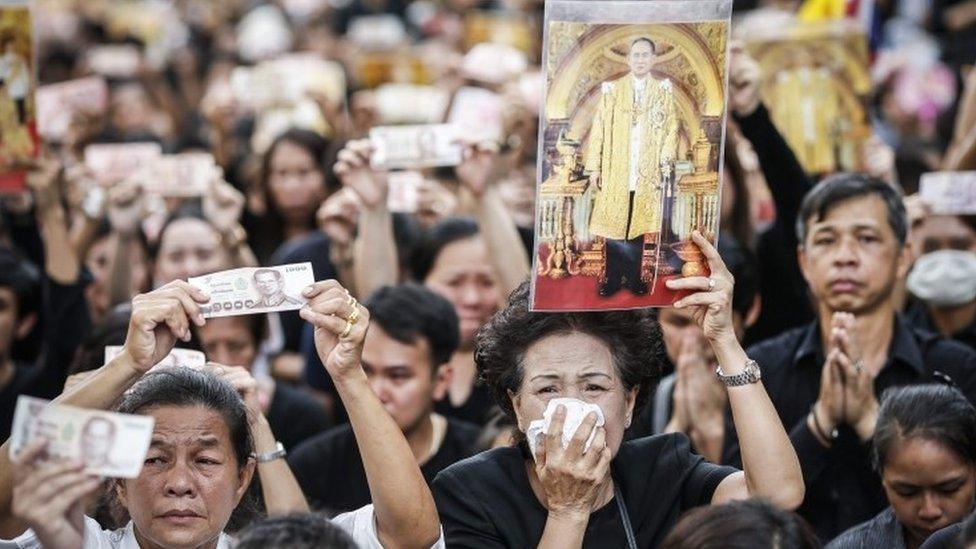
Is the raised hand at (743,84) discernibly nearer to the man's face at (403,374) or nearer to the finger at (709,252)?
the man's face at (403,374)

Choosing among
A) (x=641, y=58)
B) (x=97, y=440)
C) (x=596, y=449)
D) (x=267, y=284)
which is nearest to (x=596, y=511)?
(x=596, y=449)

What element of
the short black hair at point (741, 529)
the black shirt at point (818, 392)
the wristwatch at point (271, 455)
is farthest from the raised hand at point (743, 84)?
the short black hair at point (741, 529)

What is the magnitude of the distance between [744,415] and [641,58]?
834 millimetres

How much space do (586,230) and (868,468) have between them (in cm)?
158

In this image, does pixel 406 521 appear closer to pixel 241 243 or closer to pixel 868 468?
pixel 868 468

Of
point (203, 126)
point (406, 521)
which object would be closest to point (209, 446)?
point (406, 521)

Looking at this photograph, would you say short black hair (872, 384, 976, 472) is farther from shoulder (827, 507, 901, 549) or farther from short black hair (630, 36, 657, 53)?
short black hair (630, 36, 657, 53)

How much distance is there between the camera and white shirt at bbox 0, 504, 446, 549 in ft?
12.5

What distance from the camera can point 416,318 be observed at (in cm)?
560

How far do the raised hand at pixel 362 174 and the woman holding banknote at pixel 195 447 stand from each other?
2274 mm

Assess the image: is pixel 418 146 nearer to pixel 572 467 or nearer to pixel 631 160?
pixel 631 160

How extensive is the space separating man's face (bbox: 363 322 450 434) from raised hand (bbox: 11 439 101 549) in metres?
2.19

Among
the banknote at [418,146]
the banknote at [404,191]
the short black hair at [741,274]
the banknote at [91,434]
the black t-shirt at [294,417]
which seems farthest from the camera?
the banknote at [404,191]

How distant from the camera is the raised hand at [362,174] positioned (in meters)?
6.20
